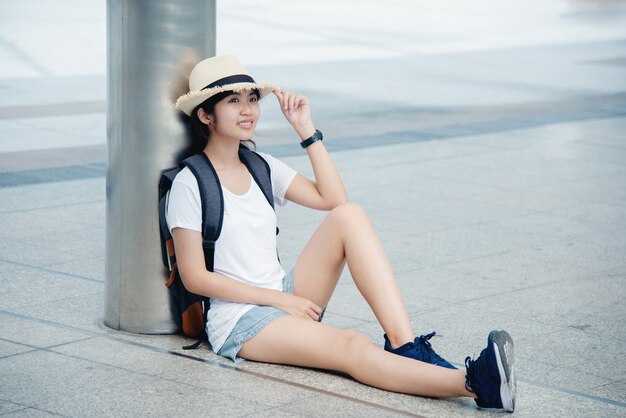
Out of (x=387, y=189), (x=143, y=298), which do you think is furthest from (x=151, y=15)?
(x=387, y=189)

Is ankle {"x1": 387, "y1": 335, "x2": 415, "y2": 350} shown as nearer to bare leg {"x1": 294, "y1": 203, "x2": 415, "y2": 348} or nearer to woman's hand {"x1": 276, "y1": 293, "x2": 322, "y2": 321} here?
bare leg {"x1": 294, "y1": 203, "x2": 415, "y2": 348}

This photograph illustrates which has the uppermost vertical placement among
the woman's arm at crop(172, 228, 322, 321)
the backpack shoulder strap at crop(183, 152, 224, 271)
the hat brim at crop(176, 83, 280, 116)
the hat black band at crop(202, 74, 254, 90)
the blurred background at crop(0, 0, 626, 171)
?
the hat black band at crop(202, 74, 254, 90)

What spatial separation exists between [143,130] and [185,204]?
1.62ft

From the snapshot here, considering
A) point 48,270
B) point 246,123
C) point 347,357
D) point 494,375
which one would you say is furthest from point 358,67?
point 494,375

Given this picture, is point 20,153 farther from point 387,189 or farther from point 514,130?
point 514,130

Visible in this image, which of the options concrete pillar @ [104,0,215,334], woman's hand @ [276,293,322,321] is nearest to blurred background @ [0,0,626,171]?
concrete pillar @ [104,0,215,334]

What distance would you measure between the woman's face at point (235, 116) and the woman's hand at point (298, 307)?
26.6 inches

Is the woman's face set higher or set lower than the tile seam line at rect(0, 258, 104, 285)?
higher

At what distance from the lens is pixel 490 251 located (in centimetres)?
679

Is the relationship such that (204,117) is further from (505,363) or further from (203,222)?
(505,363)

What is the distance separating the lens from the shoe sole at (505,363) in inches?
153

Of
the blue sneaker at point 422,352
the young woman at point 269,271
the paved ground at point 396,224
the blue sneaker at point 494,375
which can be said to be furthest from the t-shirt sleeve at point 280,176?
the blue sneaker at point 494,375

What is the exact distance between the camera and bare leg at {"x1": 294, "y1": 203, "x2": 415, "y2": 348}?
437 centimetres

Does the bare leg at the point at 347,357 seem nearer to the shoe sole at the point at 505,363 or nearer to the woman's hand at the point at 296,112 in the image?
the shoe sole at the point at 505,363
